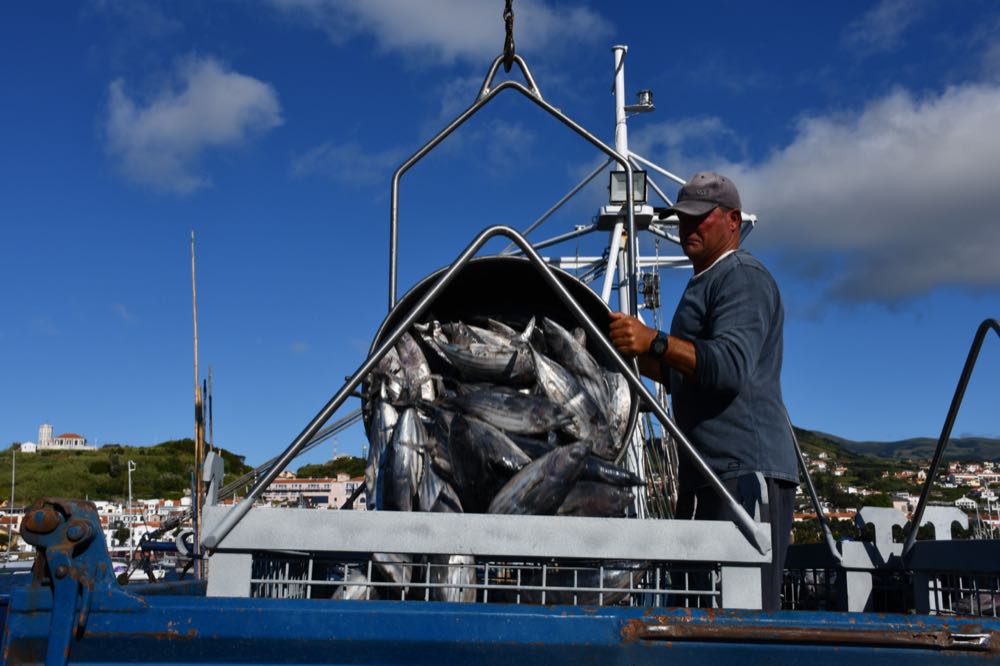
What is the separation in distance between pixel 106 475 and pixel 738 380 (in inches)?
5225

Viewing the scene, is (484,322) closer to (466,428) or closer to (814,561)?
(466,428)

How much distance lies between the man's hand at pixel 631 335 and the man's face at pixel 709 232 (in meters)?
0.62

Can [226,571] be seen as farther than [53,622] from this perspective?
Yes

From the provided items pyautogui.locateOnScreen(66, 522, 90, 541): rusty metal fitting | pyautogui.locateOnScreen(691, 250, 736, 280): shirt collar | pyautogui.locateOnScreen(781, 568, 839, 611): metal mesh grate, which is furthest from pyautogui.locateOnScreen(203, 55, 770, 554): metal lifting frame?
pyautogui.locateOnScreen(781, 568, 839, 611): metal mesh grate

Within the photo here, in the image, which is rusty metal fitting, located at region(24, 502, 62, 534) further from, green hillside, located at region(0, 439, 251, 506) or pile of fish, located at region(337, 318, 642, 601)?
green hillside, located at region(0, 439, 251, 506)

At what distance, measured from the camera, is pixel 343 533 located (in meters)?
2.10

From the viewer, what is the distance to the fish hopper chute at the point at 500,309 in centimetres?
346

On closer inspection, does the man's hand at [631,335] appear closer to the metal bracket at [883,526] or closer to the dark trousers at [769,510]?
the dark trousers at [769,510]

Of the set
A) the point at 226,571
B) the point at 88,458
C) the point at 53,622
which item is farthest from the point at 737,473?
the point at 88,458

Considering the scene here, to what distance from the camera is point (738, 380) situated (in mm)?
2648

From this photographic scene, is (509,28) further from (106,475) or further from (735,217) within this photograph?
(106,475)

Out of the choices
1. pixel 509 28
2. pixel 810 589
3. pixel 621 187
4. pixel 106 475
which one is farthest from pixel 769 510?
pixel 106 475

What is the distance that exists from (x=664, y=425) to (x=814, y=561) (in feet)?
7.41

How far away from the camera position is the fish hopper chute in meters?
3.46
